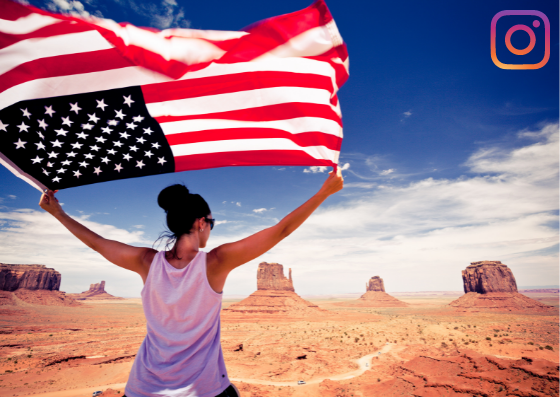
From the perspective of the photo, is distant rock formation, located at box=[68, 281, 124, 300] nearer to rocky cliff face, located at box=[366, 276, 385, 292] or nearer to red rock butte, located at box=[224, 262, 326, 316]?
red rock butte, located at box=[224, 262, 326, 316]

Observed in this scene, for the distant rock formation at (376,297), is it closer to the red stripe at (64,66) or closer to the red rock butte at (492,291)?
the red rock butte at (492,291)

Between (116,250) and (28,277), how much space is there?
113 metres

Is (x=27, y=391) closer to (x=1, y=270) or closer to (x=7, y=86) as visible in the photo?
(x=7, y=86)

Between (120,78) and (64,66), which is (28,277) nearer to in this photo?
(64,66)

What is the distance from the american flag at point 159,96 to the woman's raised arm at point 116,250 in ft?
3.75

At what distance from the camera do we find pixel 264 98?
2871mm

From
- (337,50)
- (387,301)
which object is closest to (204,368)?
(337,50)

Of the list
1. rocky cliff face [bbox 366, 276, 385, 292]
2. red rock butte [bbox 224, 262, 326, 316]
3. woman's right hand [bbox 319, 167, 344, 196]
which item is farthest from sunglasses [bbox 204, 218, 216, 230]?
rocky cliff face [bbox 366, 276, 385, 292]

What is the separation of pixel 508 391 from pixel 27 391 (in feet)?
67.3

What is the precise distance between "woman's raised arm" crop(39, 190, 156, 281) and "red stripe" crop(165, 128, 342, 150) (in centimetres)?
132

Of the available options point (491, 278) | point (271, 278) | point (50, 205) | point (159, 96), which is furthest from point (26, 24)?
point (491, 278)

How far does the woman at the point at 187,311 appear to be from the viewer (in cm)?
124

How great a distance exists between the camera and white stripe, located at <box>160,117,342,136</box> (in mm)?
2842

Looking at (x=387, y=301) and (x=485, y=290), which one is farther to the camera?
(x=387, y=301)
